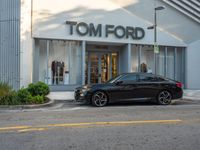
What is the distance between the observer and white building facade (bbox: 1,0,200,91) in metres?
20.3

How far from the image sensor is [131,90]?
1478 cm

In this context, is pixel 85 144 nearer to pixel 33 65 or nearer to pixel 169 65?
pixel 33 65

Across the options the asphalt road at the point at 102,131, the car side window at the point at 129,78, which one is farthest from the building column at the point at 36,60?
the asphalt road at the point at 102,131

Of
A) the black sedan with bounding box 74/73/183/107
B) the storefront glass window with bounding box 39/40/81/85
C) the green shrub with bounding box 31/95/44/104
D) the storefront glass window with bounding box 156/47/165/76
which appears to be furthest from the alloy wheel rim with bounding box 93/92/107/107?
the storefront glass window with bounding box 156/47/165/76

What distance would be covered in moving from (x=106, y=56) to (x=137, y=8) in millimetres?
3858

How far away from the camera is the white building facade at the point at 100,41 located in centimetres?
2033

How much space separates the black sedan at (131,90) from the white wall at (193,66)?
961 cm

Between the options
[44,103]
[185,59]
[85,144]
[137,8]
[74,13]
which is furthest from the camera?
[185,59]

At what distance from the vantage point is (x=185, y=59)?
24844mm

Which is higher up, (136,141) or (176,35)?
(176,35)

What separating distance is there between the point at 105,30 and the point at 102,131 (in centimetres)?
1433


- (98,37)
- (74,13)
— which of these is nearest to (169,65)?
(98,37)

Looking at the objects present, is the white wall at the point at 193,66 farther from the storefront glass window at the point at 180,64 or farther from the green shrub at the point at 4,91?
the green shrub at the point at 4,91

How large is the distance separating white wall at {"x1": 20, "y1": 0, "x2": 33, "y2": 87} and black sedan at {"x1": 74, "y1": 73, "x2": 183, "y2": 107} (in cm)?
568
